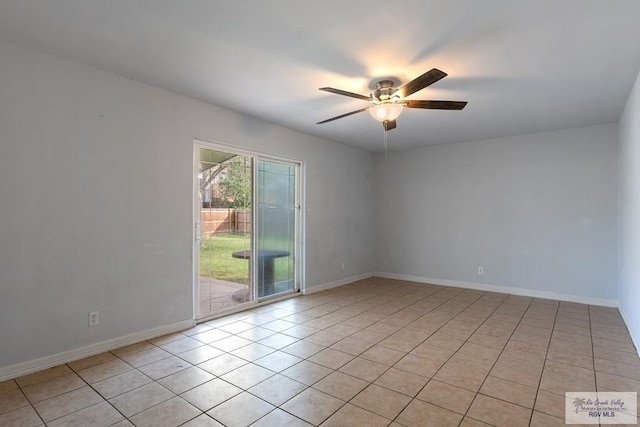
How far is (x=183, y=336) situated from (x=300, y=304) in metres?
1.66

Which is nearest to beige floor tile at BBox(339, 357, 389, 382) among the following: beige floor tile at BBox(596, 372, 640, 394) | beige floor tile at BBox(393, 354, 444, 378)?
beige floor tile at BBox(393, 354, 444, 378)

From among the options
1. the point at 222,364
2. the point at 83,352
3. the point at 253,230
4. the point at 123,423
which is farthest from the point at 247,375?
the point at 253,230

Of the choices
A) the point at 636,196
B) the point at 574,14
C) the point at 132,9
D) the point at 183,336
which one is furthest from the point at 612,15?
the point at 183,336

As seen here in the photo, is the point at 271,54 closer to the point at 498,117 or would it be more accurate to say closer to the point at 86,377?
the point at 86,377

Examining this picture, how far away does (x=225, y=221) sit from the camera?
4125 millimetres

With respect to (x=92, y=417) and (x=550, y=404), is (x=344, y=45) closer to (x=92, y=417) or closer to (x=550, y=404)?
(x=550, y=404)

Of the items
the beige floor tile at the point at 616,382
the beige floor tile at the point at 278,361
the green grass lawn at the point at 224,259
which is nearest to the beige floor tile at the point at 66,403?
the beige floor tile at the point at 278,361

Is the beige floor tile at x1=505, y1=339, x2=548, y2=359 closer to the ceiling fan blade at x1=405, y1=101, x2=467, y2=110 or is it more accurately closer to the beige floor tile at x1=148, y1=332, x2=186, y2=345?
the ceiling fan blade at x1=405, y1=101, x2=467, y2=110

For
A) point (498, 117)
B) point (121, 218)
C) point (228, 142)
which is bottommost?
point (121, 218)

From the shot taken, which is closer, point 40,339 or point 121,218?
point 40,339

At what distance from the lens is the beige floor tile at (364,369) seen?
8.39 feet

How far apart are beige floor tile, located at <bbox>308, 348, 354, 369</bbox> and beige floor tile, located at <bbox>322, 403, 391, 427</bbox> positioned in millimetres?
616

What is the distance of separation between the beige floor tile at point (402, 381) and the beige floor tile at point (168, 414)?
4.27 ft

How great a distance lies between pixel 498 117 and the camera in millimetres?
4320
